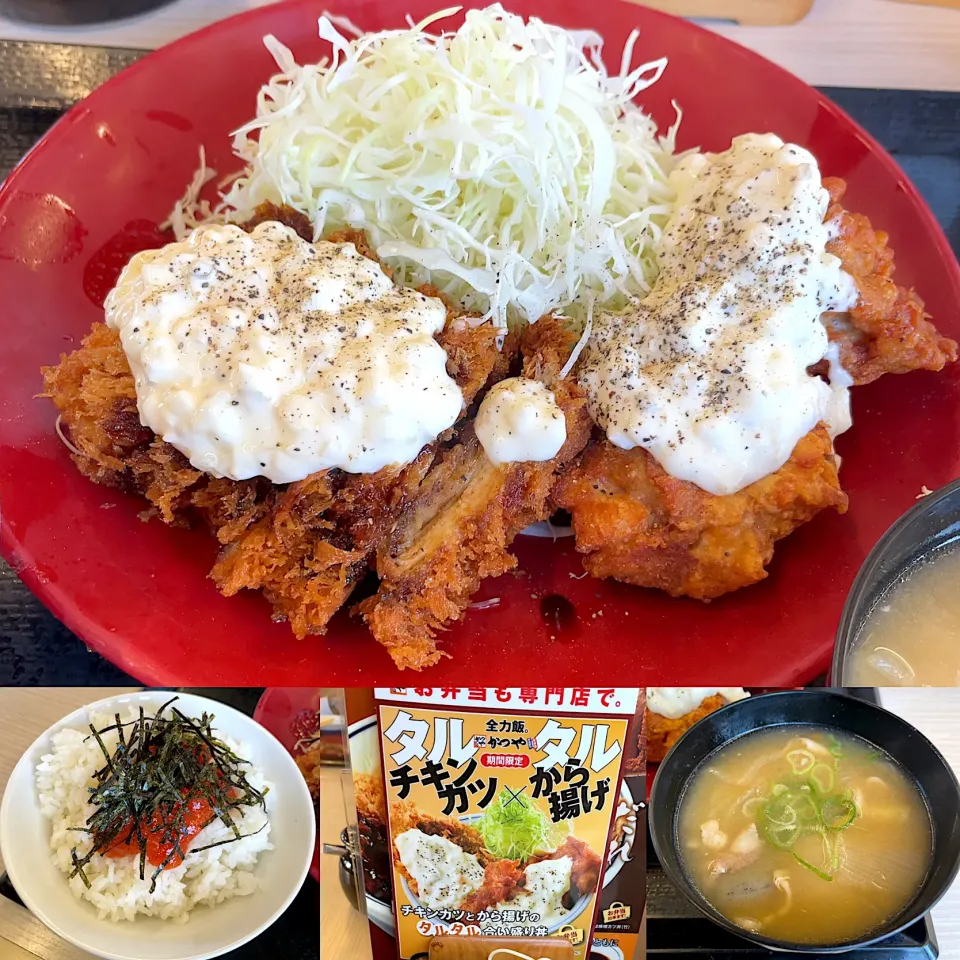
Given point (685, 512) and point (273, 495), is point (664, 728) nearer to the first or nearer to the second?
point (685, 512)

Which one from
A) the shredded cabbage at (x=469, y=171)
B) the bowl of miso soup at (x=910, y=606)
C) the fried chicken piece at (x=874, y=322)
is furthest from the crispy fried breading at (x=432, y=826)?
the fried chicken piece at (x=874, y=322)

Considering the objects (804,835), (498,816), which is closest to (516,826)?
(498,816)

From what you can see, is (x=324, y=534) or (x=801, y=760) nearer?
(x=801, y=760)

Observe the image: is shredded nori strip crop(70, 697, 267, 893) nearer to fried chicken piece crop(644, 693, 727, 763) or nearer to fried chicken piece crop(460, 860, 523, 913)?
fried chicken piece crop(460, 860, 523, 913)

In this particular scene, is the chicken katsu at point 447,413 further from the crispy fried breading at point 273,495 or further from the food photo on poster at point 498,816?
the food photo on poster at point 498,816

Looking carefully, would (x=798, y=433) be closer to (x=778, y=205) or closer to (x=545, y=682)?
(x=778, y=205)

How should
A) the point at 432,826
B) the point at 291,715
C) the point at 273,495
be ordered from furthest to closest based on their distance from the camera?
the point at 273,495
the point at 291,715
the point at 432,826
